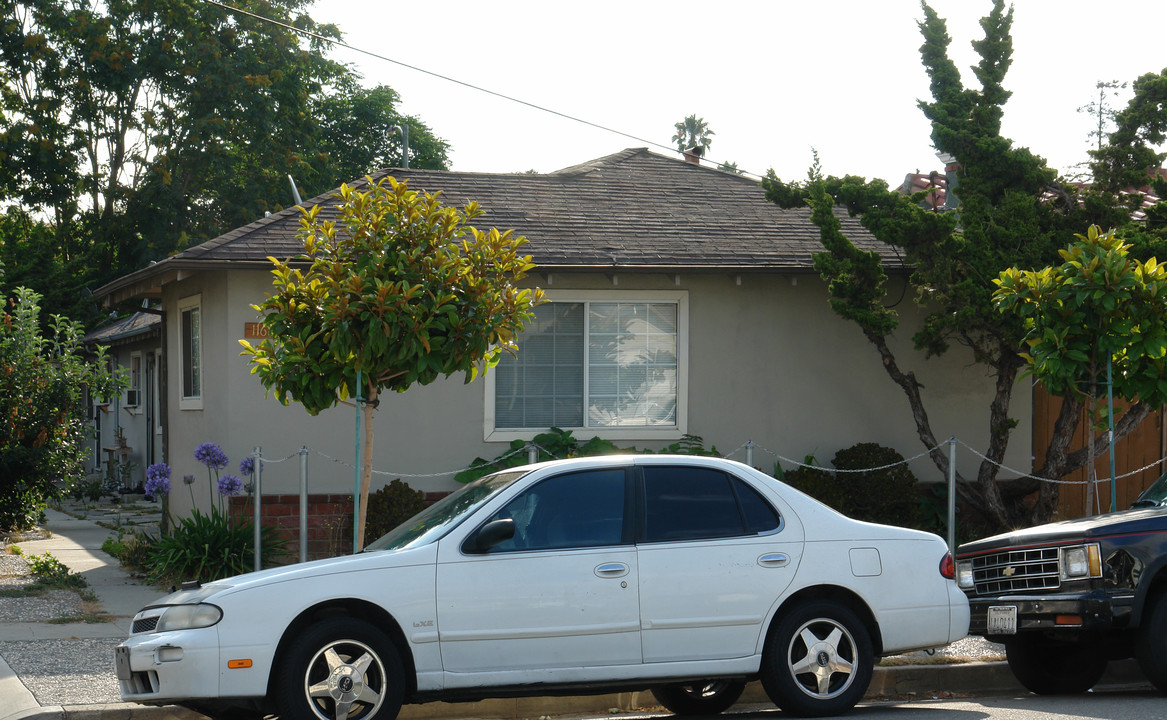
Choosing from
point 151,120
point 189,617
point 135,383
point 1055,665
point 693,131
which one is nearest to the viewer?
point 189,617

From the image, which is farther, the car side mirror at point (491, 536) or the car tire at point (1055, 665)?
the car tire at point (1055, 665)

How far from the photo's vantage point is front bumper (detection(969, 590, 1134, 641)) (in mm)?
7367

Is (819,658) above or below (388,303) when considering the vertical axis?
below

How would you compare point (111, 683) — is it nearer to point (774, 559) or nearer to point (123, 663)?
point (123, 663)

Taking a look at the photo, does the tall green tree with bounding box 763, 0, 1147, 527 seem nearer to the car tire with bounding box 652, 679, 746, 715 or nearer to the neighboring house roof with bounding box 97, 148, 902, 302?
the neighboring house roof with bounding box 97, 148, 902, 302

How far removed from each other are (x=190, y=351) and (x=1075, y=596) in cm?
967

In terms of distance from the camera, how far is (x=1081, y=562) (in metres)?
7.58

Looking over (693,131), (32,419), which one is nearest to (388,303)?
(32,419)

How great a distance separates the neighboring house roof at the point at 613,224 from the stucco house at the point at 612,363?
0.12ft

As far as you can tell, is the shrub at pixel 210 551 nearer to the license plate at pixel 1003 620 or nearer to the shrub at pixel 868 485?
the shrub at pixel 868 485

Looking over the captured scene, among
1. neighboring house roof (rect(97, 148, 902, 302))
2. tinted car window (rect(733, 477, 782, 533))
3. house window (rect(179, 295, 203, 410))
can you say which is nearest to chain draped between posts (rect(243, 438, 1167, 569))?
house window (rect(179, 295, 203, 410))

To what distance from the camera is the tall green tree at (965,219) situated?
37.7 ft

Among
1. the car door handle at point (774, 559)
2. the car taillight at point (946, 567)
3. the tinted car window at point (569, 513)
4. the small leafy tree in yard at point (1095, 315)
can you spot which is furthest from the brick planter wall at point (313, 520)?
the small leafy tree in yard at point (1095, 315)

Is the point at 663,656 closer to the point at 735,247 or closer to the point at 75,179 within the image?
the point at 735,247
